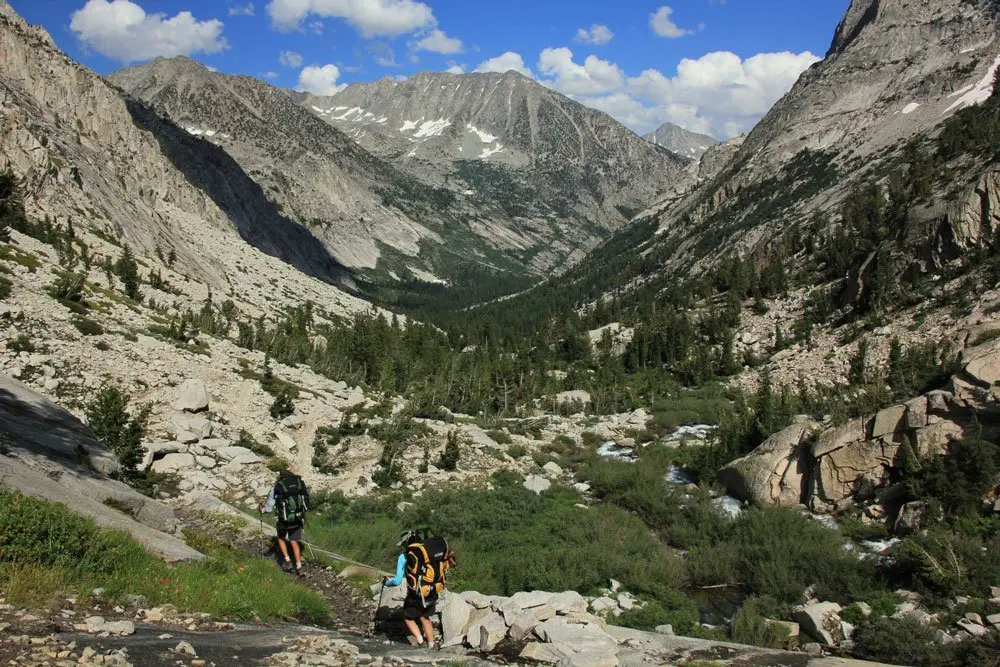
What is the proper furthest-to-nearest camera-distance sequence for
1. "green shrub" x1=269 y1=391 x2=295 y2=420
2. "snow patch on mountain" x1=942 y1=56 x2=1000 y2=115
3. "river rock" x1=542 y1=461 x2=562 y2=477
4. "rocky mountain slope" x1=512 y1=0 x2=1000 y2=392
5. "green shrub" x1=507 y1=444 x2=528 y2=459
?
"snow patch on mountain" x1=942 y1=56 x2=1000 y2=115 → "rocky mountain slope" x1=512 y1=0 x2=1000 y2=392 → "green shrub" x1=507 y1=444 x2=528 y2=459 → "river rock" x1=542 y1=461 x2=562 y2=477 → "green shrub" x1=269 y1=391 x2=295 y2=420

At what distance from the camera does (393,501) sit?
76.2 feet

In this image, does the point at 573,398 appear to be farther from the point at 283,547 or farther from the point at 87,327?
the point at 283,547

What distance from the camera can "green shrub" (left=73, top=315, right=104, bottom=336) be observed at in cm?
2589

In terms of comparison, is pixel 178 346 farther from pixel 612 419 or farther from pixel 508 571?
pixel 612 419

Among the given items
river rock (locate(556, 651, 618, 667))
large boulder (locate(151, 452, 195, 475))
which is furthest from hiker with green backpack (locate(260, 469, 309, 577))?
large boulder (locate(151, 452, 195, 475))

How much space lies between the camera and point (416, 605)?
32.9 ft

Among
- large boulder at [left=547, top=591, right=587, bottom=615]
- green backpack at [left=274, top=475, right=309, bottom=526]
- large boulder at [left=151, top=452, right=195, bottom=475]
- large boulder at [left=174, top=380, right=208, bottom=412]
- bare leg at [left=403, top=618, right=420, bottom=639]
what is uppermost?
large boulder at [left=174, top=380, right=208, bottom=412]

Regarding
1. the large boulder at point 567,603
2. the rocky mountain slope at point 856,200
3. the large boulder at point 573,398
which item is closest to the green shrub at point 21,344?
the large boulder at point 567,603

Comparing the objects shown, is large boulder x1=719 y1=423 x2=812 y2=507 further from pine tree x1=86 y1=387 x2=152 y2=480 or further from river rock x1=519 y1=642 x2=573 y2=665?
pine tree x1=86 y1=387 x2=152 y2=480

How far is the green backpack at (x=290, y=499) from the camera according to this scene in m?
12.9

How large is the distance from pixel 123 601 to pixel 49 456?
7312 millimetres

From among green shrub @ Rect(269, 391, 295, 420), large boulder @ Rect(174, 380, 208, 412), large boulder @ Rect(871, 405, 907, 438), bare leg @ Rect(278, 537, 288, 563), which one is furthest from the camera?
green shrub @ Rect(269, 391, 295, 420)

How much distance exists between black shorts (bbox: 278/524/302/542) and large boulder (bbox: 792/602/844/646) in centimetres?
1272

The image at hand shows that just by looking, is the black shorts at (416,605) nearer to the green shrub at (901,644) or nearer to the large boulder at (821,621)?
the green shrub at (901,644)
